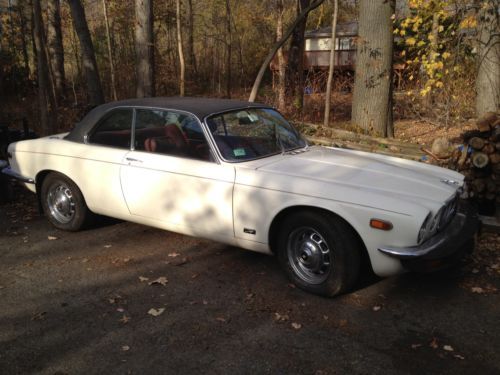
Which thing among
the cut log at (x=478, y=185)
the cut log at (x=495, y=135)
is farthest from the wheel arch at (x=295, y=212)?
the cut log at (x=495, y=135)

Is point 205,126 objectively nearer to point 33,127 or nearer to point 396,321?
point 396,321

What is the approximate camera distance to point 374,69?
30.6 ft

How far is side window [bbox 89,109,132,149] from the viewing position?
4.83 m

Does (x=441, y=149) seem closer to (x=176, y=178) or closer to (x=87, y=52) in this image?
(x=176, y=178)

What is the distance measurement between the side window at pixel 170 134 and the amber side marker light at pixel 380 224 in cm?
162

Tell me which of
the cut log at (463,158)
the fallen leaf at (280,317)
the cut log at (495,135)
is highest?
the cut log at (495,135)

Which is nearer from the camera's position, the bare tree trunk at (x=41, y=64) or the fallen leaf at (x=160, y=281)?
the fallen leaf at (x=160, y=281)

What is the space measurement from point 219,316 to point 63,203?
274 centimetres

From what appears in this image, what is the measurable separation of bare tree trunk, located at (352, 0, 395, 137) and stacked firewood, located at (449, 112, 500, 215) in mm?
3933

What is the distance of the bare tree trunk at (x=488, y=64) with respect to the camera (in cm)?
903

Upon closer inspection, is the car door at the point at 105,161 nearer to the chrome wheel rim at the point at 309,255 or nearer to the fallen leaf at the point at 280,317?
the chrome wheel rim at the point at 309,255

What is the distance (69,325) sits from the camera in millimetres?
3445

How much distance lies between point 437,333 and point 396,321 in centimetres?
30

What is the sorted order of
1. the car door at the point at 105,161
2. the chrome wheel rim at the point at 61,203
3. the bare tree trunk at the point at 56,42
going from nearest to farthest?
the car door at the point at 105,161 < the chrome wheel rim at the point at 61,203 < the bare tree trunk at the point at 56,42
